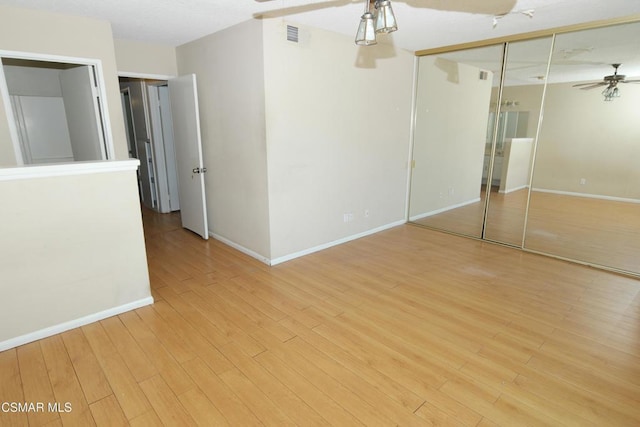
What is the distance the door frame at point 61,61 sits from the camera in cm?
310

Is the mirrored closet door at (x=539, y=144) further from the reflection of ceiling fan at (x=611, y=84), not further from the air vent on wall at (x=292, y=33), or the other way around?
the air vent on wall at (x=292, y=33)

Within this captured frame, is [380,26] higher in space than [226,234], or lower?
higher

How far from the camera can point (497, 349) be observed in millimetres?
2383

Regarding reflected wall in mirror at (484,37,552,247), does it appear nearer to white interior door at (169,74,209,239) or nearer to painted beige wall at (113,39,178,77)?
white interior door at (169,74,209,239)

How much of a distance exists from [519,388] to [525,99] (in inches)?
174

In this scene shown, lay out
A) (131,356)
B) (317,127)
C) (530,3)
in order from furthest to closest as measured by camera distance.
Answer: (317,127), (530,3), (131,356)

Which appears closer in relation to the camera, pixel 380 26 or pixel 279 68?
pixel 380 26

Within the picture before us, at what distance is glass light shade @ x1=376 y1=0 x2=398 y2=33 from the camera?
5.89 feet

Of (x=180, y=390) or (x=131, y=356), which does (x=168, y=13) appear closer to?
(x=131, y=356)

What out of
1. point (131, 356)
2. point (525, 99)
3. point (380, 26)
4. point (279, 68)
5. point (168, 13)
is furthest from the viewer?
point (525, 99)

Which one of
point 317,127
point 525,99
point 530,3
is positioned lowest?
point 317,127

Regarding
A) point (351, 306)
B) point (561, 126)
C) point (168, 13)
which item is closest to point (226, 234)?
point (351, 306)

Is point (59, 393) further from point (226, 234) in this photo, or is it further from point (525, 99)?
point (525, 99)

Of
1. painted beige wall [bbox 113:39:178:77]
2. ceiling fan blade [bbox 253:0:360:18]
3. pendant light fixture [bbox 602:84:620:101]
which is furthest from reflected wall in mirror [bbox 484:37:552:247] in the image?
painted beige wall [bbox 113:39:178:77]
